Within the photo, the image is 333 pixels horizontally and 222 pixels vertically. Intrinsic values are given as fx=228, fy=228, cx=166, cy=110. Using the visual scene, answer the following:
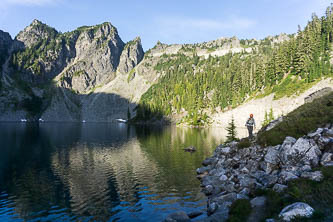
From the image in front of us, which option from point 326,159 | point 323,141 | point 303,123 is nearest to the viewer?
point 326,159

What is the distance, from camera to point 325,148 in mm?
24234

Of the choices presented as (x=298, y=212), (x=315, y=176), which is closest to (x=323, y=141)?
(x=315, y=176)

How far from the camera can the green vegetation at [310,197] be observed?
1364 centimetres

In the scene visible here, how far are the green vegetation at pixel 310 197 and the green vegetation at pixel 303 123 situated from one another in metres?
12.4

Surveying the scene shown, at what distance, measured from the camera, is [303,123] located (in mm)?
31359

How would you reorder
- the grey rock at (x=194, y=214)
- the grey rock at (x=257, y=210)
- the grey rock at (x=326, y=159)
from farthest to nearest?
the grey rock at (x=194, y=214) → the grey rock at (x=326, y=159) → the grey rock at (x=257, y=210)

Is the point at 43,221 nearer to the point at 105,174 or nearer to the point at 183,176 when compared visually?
the point at 105,174

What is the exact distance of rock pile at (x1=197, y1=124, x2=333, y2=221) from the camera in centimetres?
2253

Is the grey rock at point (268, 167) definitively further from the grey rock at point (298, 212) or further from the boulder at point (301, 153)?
the grey rock at point (298, 212)

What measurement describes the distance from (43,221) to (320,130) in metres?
31.9

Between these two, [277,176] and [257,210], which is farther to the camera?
[277,176]

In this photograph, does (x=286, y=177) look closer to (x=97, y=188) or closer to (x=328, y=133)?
(x=328, y=133)

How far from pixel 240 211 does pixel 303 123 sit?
1875cm

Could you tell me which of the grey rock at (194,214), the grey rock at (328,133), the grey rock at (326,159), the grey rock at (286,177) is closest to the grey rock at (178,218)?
the grey rock at (194,214)
